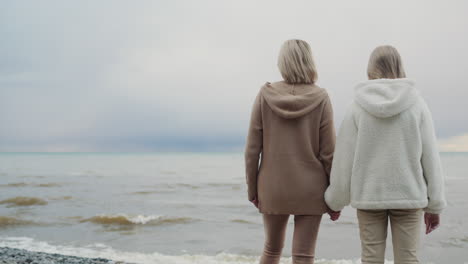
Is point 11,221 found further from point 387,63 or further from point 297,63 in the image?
point 387,63

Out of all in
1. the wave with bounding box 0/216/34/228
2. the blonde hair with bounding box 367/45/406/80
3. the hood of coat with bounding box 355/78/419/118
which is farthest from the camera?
the wave with bounding box 0/216/34/228

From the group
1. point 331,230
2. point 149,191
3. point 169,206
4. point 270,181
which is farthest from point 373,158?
point 149,191

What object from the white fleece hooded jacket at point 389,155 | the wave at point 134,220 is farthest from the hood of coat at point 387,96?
the wave at point 134,220

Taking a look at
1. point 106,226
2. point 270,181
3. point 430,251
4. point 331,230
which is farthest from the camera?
point 106,226

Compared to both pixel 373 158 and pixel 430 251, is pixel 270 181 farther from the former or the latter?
pixel 430 251

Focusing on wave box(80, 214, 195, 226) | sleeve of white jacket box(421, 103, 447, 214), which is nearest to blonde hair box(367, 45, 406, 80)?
sleeve of white jacket box(421, 103, 447, 214)

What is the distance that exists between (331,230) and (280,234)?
6.77 metres

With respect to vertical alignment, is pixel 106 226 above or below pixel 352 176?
below

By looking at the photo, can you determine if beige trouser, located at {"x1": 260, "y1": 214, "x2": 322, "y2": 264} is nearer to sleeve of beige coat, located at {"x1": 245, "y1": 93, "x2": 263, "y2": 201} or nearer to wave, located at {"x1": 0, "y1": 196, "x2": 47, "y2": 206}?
sleeve of beige coat, located at {"x1": 245, "y1": 93, "x2": 263, "y2": 201}

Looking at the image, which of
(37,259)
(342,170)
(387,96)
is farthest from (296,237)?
(37,259)

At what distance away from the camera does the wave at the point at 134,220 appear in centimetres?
1098

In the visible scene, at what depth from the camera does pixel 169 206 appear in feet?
45.8

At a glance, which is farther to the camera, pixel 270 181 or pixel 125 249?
pixel 125 249

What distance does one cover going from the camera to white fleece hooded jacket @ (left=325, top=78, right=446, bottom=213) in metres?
2.79
